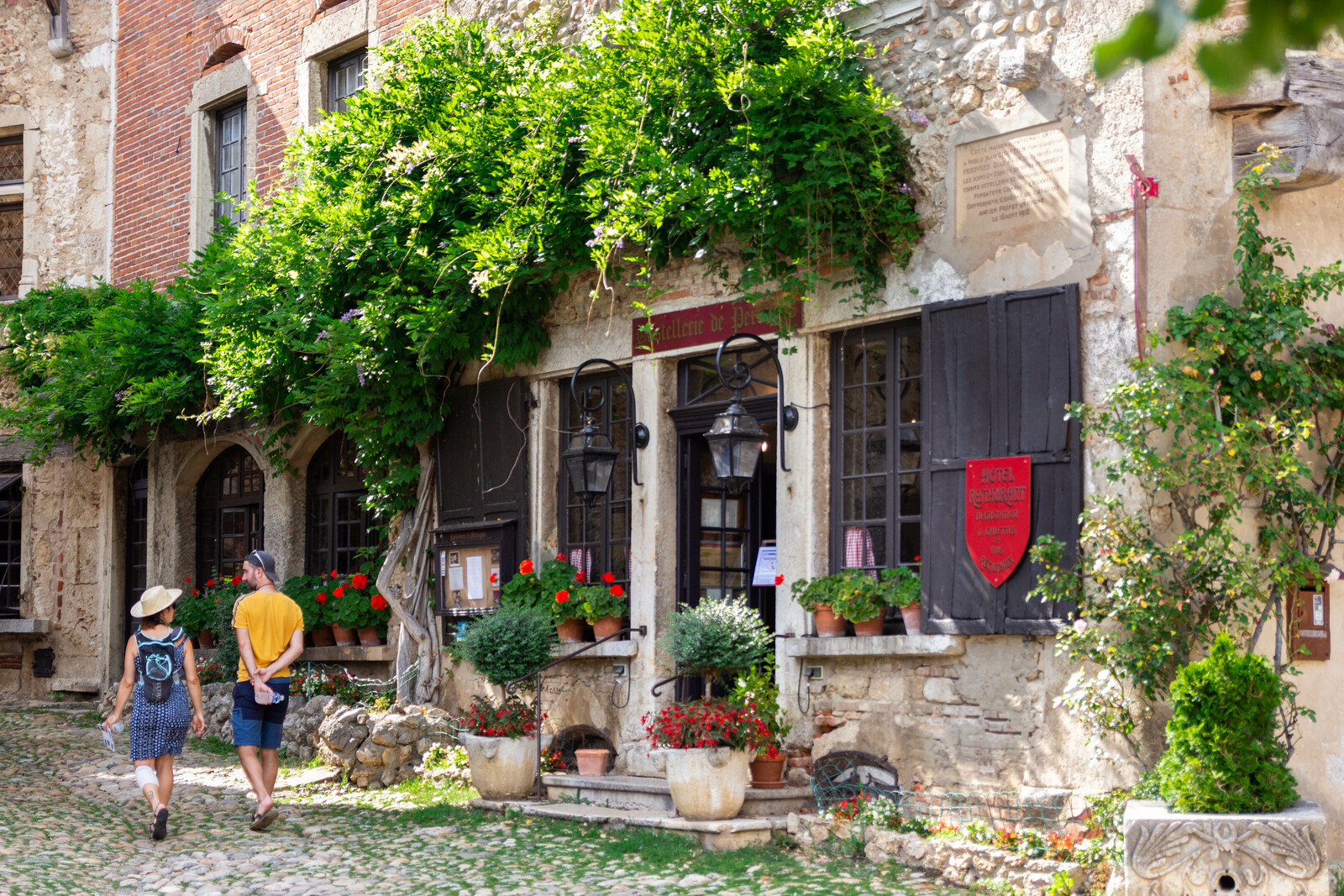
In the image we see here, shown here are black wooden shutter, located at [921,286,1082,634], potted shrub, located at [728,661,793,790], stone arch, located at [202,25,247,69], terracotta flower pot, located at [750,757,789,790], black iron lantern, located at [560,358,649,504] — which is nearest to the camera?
black wooden shutter, located at [921,286,1082,634]

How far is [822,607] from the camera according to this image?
7.96 meters

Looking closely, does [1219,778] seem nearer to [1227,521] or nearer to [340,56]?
[1227,521]

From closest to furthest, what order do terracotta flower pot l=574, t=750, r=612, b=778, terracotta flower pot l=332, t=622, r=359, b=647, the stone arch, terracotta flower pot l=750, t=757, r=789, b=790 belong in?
terracotta flower pot l=750, t=757, r=789, b=790 < terracotta flower pot l=574, t=750, r=612, b=778 < terracotta flower pot l=332, t=622, r=359, b=647 < the stone arch

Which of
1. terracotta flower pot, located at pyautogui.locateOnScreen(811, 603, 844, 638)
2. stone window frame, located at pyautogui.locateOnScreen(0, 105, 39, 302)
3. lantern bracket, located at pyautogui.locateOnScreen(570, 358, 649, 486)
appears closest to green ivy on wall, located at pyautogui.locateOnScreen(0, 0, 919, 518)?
lantern bracket, located at pyautogui.locateOnScreen(570, 358, 649, 486)

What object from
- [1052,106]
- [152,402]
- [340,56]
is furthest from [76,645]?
[1052,106]

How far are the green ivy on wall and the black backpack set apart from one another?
2702mm

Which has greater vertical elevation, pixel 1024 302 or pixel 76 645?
pixel 1024 302

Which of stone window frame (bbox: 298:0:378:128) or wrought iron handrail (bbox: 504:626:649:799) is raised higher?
stone window frame (bbox: 298:0:378:128)

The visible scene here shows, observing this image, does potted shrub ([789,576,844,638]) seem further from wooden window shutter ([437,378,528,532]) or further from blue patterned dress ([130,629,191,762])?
blue patterned dress ([130,629,191,762])

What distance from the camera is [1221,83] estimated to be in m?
1.67

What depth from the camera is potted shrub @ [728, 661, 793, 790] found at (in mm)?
7688

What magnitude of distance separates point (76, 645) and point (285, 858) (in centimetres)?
817

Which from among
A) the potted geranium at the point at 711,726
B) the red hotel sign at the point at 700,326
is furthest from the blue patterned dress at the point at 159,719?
the red hotel sign at the point at 700,326

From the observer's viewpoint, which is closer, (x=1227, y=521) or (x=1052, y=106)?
(x=1227, y=521)
